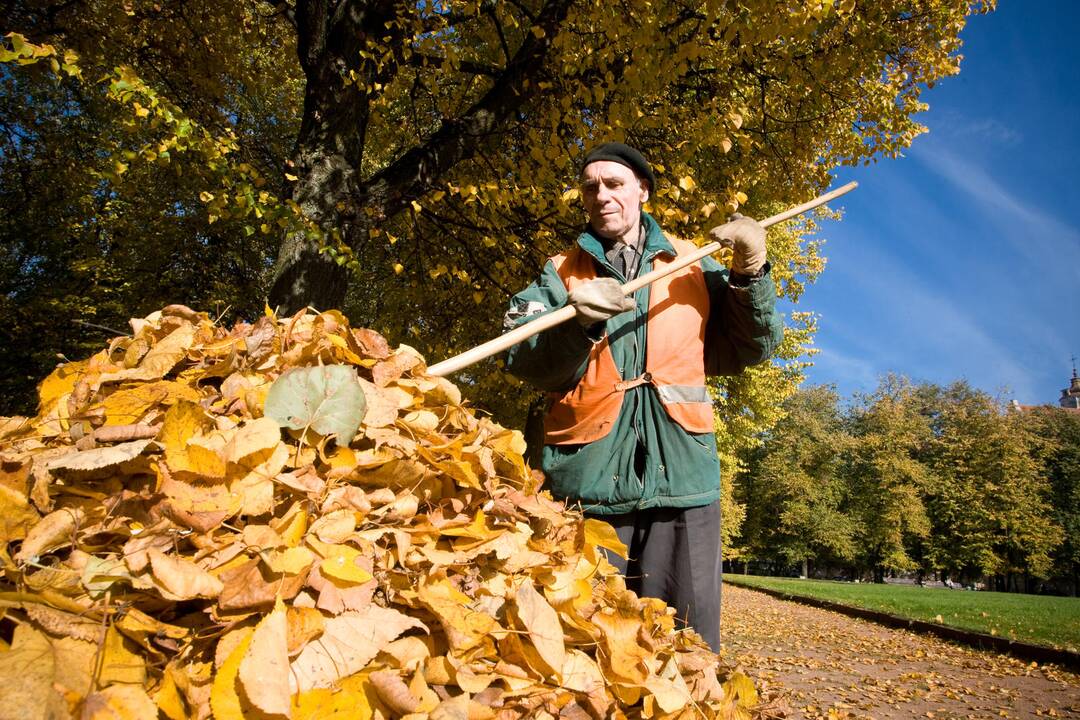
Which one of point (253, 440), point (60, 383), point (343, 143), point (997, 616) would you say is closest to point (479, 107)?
point (343, 143)

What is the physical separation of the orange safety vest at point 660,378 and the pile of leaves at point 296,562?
85 cm

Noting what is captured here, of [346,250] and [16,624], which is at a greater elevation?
[346,250]

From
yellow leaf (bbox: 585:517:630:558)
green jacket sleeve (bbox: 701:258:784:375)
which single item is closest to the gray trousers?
green jacket sleeve (bbox: 701:258:784:375)

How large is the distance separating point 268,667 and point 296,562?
140mm

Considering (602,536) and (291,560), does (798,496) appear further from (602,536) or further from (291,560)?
(291,560)

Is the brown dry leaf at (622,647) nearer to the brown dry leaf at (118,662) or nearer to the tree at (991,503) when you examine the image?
the brown dry leaf at (118,662)

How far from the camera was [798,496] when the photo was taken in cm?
3347

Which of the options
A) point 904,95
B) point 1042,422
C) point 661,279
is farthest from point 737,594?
point 1042,422

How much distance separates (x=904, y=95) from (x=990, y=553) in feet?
96.1

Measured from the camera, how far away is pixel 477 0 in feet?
14.7

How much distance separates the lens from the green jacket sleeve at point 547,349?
201 cm

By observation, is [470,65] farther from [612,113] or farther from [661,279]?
[661,279]

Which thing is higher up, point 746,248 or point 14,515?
point 746,248

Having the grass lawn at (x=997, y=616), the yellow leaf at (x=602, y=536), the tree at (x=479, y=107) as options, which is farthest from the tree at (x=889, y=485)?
the yellow leaf at (x=602, y=536)
